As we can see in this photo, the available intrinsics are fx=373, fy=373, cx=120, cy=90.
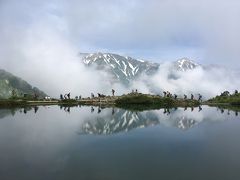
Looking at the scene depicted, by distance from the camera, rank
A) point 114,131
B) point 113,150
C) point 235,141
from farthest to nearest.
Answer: point 114,131
point 235,141
point 113,150

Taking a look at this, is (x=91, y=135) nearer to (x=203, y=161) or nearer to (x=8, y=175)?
(x=203, y=161)

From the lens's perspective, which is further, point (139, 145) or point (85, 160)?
point (139, 145)

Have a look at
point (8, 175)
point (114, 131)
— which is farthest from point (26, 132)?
point (8, 175)

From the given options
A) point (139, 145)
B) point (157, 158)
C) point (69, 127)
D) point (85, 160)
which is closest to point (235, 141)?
point (139, 145)

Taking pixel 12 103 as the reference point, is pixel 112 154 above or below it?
below

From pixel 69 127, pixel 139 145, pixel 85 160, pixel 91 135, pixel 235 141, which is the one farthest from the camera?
pixel 69 127

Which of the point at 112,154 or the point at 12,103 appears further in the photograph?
the point at 12,103

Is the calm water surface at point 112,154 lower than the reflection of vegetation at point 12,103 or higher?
lower

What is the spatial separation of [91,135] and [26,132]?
15.6 metres

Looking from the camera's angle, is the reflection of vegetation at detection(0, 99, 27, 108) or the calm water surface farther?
the reflection of vegetation at detection(0, 99, 27, 108)

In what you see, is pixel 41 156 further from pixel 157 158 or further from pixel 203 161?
pixel 203 161

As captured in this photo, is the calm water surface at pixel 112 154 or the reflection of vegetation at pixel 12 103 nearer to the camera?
the calm water surface at pixel 112 154

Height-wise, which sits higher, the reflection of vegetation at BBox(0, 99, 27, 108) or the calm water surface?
the reflection of vegetation at BBox(0, 99, 27, 108)

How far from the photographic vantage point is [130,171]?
1822 inches
